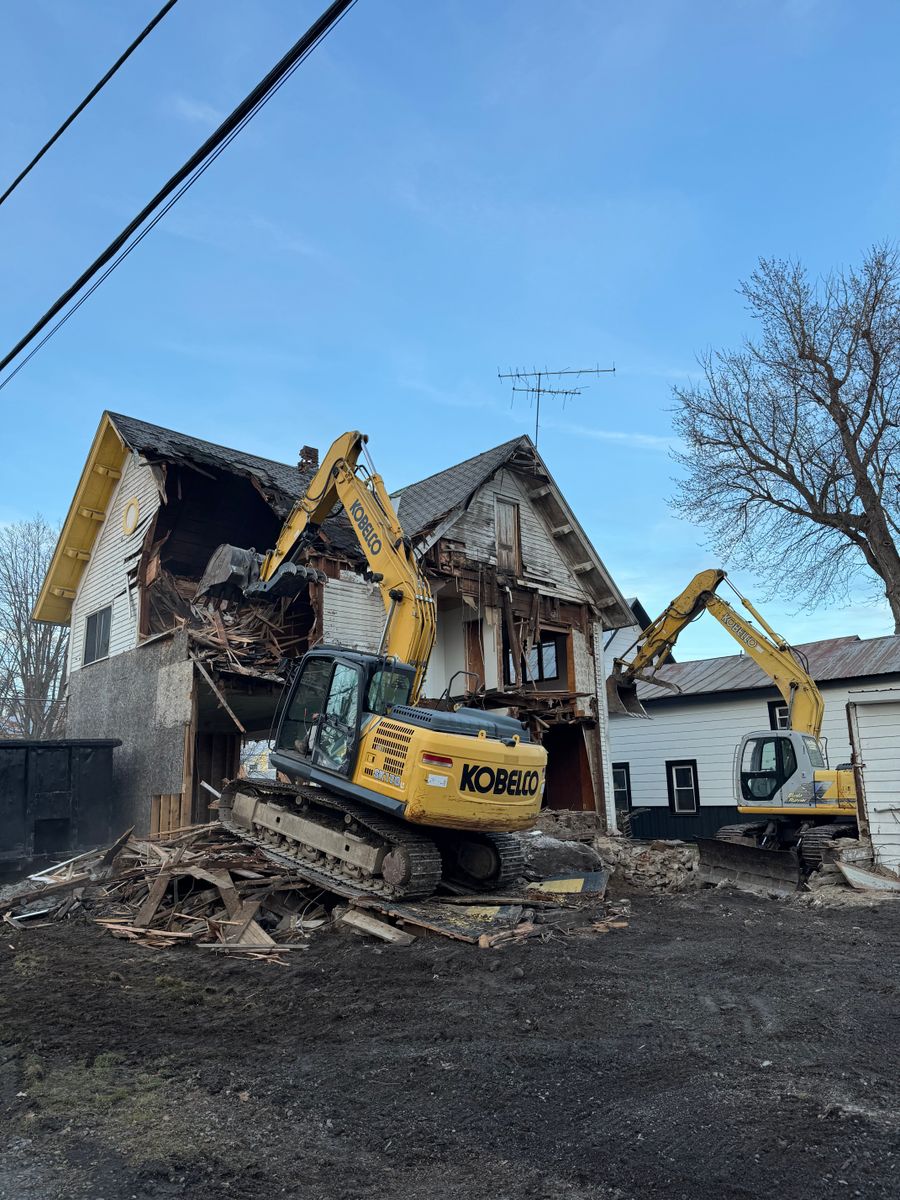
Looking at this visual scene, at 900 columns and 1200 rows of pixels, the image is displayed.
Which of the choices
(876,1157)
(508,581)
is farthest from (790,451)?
(876,1157)

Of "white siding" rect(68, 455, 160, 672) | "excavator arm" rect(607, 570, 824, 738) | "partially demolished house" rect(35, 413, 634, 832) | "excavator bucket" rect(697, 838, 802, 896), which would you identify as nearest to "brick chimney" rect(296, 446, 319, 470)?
"partially demolished house" rect(35, 413, 634, 832)

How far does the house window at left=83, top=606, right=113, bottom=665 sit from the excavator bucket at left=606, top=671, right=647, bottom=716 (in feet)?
35.3

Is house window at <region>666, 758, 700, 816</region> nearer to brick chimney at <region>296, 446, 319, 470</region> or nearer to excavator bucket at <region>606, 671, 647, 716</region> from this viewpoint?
excavator bucket at <region>606, 671, 647, 716</region>

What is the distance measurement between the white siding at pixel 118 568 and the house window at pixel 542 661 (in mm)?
7653

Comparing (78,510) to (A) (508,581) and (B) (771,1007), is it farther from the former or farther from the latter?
(B) (771,1007)

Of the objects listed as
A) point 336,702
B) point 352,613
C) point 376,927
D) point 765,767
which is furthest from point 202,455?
point 765,767

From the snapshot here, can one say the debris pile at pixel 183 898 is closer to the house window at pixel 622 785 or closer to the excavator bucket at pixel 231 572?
the excavator bucket at pixel 231 572

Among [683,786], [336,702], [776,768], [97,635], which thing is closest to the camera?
[336,702]

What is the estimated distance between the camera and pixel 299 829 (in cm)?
1105

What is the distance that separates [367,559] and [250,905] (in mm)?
4612

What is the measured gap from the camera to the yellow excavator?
14234mm

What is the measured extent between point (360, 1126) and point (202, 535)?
597 inches

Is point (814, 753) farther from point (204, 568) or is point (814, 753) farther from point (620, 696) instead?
point (204, 568)

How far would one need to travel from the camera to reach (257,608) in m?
16.1
